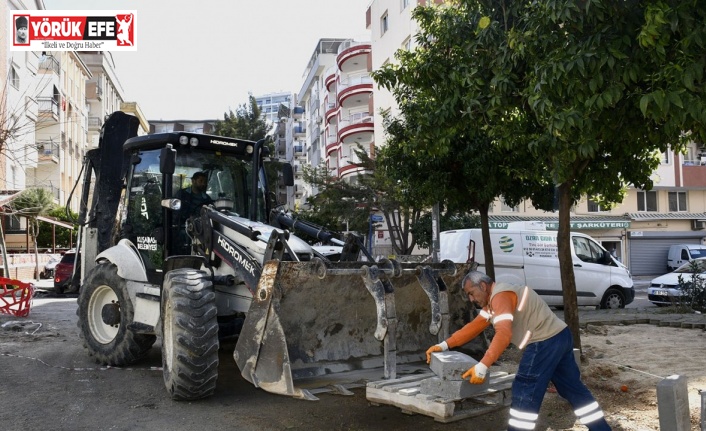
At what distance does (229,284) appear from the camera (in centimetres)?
739

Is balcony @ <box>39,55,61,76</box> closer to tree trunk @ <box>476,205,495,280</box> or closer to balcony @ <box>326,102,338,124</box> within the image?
balcony @ <box>326,102,338,124</box>

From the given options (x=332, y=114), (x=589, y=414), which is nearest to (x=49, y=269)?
(x=332, y=114)

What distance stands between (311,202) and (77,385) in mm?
22997

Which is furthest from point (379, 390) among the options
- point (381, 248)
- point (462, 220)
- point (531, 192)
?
point (381, 248)

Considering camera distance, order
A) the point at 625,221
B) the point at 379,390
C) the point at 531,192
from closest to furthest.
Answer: the point at 379,390 → the point at 531,192 → the point at 625,221

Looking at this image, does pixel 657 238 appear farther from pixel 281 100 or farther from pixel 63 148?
pixel 281 100

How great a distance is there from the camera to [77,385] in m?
7.66

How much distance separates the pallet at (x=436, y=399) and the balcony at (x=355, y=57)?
41.5 m

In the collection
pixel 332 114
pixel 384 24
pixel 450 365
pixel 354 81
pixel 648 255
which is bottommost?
pixel 648 255

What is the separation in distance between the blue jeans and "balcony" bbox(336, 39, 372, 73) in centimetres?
4196

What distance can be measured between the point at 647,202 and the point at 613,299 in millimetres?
24368

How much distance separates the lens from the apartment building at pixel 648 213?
37.7 meters

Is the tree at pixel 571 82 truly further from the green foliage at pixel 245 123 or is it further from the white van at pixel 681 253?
the green foliage at pixel 245 123

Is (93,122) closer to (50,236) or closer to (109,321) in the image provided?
(50,236)
